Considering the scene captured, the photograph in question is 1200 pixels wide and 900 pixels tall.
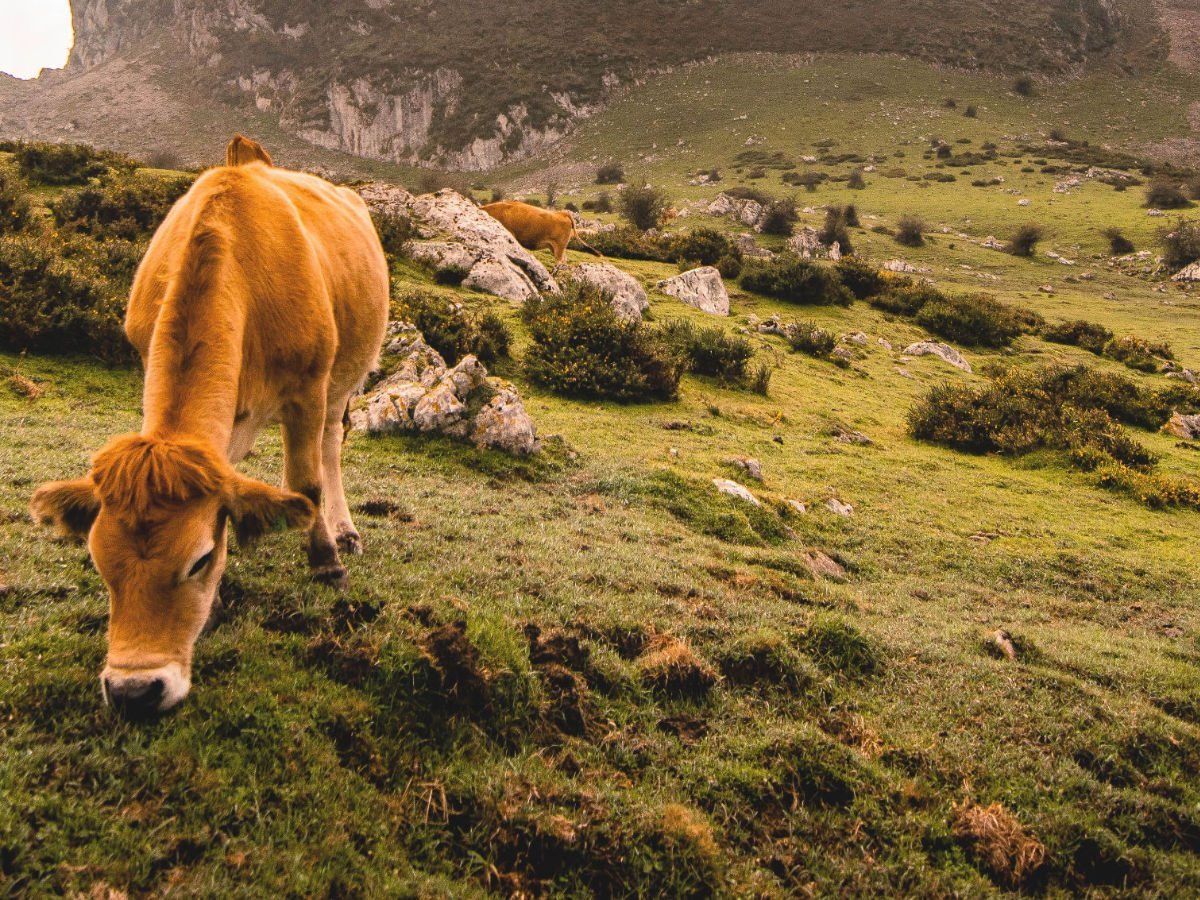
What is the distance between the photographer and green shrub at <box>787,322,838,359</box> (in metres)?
23.3

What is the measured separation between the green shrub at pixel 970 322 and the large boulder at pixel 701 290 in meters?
10.5

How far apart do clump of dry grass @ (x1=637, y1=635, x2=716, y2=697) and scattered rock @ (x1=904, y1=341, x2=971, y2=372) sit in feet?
80.0

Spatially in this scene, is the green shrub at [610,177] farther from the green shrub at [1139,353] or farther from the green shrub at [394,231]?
the green shrub at [1139,353]

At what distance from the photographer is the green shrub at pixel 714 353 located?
61.9ft

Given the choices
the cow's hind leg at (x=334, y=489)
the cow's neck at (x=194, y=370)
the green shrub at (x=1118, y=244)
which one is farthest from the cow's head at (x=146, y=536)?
the green shrub at (x=1118, y=244)

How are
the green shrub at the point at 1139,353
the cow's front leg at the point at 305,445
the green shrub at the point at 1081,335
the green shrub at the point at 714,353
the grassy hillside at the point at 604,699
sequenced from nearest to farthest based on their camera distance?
1. the grassy hillside at the point at 604,699
2. the cow's front leg at the point at 305,445
3. the green shrub at the point at 714,353
4. the green shrub at the point at 1139,353
5. the green shrub at the point at 1081,335

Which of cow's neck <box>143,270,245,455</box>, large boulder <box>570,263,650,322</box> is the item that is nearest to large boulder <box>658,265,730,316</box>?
large boulder <box>570,263,650,322</box>

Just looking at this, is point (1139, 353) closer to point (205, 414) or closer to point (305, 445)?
point (305, 445)

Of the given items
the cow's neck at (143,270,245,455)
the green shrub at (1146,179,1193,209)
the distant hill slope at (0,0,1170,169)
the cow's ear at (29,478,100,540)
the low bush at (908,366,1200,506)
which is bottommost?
the low bush at (908,366,1200,506)

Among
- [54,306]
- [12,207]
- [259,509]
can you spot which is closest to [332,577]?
[259,509]

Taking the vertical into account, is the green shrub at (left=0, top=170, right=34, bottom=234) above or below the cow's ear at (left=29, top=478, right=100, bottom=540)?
above

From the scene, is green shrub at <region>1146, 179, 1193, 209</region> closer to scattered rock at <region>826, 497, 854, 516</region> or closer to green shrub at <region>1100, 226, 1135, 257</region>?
green shrub at <region>1100, 226, 1135, 257</region>

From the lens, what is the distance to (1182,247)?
41.6m

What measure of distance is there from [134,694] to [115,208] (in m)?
20.5
